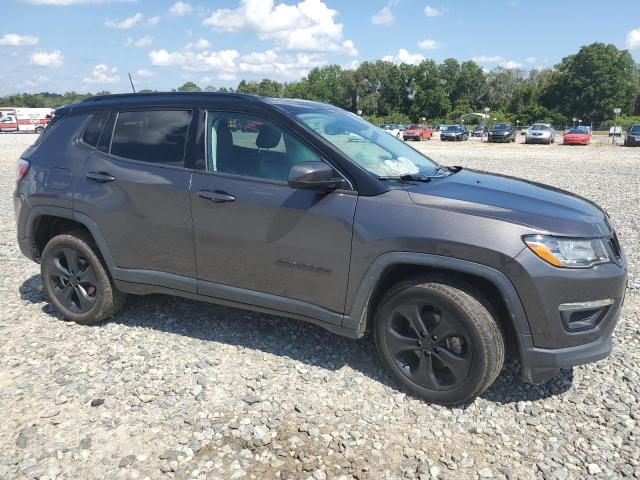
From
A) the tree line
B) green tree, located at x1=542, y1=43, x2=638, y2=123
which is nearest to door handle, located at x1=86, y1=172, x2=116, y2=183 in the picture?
the tree line

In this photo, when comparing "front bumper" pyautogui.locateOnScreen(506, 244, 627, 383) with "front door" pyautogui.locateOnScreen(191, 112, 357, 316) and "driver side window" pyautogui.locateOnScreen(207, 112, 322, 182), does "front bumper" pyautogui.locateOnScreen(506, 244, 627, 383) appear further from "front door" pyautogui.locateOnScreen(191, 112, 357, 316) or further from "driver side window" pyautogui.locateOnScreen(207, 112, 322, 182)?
"driver side window" pyautogui.locateOnScreen(207, 112, 322, 182)

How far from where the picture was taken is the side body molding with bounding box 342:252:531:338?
275 cm

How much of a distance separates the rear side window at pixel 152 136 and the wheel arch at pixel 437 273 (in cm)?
165

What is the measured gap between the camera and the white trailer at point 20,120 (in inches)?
2047

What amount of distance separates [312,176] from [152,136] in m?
1.53

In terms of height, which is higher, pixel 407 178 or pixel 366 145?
pixel 366 145

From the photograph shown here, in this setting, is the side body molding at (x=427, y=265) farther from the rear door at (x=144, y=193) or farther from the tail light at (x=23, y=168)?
the tail light at (x=23, y=168)

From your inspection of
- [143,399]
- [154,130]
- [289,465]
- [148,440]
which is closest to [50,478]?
[148,440]

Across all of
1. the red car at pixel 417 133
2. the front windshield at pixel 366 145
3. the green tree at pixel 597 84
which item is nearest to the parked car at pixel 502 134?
the red car at pixel 417 133

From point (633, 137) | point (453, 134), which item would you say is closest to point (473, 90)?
point (453, 134)

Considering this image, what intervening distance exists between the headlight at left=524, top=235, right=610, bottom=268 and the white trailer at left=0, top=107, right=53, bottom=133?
→ 58.7m

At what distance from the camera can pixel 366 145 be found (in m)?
3.64

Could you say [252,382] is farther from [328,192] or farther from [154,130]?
[154,130]

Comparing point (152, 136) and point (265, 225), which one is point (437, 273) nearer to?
point (265, 225)
